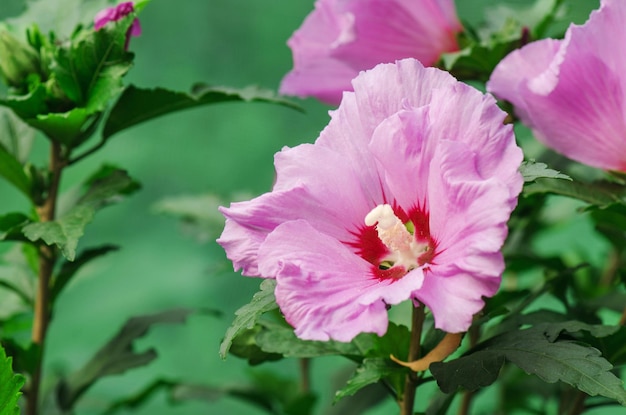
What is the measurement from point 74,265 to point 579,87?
0.35m

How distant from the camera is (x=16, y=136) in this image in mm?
671

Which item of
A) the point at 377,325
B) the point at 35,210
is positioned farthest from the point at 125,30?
the point at 377,325

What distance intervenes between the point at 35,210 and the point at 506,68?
32cm

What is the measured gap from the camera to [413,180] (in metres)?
0.44

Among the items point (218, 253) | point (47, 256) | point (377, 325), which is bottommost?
point (218, 253)

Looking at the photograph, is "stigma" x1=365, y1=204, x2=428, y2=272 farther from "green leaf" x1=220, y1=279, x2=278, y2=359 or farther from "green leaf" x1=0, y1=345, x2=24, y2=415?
"green leaf" x1=0, y1=345, x2=24, y2=415

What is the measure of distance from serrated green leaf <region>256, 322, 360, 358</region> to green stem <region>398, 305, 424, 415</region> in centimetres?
4

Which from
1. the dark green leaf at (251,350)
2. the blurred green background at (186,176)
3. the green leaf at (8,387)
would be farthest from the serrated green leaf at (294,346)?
the blurred green background at (186,176)

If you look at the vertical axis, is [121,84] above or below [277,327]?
above

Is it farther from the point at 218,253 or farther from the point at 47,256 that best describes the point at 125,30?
the point at 218,253

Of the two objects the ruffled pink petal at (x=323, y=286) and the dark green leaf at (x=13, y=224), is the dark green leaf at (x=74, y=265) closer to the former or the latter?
the dark green leaf at (x=13, y=224)

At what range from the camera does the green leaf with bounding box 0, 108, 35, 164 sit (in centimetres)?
66

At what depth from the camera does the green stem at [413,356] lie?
0.46 m

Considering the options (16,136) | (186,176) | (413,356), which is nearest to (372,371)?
(413,356)
